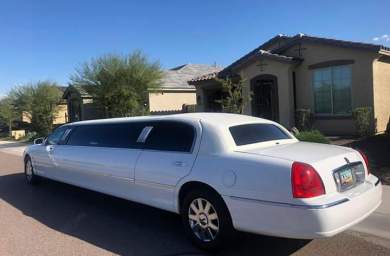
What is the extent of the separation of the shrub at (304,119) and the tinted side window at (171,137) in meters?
10.8

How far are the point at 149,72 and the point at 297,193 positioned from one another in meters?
21.3

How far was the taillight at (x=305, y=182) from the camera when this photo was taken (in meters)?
Answer: 4.42

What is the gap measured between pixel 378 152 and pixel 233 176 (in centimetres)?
735

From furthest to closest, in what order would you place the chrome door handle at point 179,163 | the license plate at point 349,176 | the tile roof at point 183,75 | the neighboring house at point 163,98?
1. the tile roof at point 183,75
2. the neighboring house at point 163,98
3. the chrome door handle at point 179,163
4. the license plate at point 349,176

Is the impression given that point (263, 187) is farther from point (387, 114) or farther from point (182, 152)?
point (387, 114)

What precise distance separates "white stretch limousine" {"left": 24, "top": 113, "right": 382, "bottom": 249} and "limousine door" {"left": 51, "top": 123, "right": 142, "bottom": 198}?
0.07ft

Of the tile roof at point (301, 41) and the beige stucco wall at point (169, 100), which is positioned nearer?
the tile roof at point (301, 41)

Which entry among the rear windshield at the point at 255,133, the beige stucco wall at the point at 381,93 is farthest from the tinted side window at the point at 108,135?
the beige stucco wall at the point at 381,93

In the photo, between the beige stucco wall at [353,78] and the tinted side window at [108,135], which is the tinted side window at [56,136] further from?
the beige stucco wall at [353,78]

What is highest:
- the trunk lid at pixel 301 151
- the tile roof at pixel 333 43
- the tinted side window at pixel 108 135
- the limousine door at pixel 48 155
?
the tile roof at pixel 333 43

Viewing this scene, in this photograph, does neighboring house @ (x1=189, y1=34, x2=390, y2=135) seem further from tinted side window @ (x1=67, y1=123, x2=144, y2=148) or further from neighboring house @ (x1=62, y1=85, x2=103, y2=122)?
neighboring house @ (x1=62, y1=85, x2=103, y2=122)

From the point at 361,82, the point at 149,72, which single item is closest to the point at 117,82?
the point at 149,72

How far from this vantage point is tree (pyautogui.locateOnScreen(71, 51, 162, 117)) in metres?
24.3

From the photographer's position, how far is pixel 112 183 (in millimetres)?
6750
